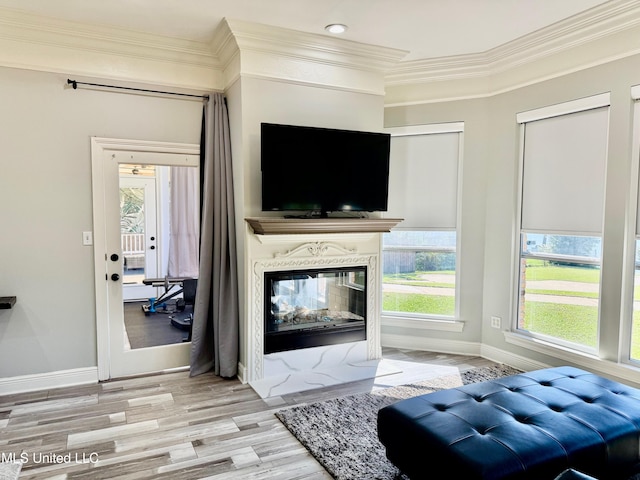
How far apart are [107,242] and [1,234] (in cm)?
73

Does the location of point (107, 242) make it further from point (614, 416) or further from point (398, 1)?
point (614, 416)

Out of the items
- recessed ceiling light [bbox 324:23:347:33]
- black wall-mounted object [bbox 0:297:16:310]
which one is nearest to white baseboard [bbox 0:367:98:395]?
black wall-mounted object [bbox 0:297:16:310]

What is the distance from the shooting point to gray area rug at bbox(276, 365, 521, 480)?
244cm

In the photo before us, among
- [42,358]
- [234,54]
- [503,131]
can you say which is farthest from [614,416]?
[42,358]

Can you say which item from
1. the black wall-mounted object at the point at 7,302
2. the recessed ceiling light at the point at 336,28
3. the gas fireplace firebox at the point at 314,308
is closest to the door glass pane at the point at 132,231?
the black wall-mounted object at the point at 7,302

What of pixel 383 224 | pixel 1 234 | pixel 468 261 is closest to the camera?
pixel 1 234

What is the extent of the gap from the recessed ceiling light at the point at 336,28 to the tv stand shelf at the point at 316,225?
1501 mm

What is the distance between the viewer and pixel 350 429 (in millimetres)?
2871

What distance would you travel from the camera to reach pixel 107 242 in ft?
12.1

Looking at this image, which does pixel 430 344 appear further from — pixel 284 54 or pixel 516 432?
pixel 284 54

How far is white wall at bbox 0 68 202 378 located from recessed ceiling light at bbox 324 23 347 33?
5.33 feet

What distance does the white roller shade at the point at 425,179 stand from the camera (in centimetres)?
441

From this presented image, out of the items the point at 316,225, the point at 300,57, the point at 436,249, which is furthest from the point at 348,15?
the point at 436,249

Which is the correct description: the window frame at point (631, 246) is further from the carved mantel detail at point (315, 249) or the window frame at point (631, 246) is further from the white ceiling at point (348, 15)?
the carved mantel detail at point (315, 249)
